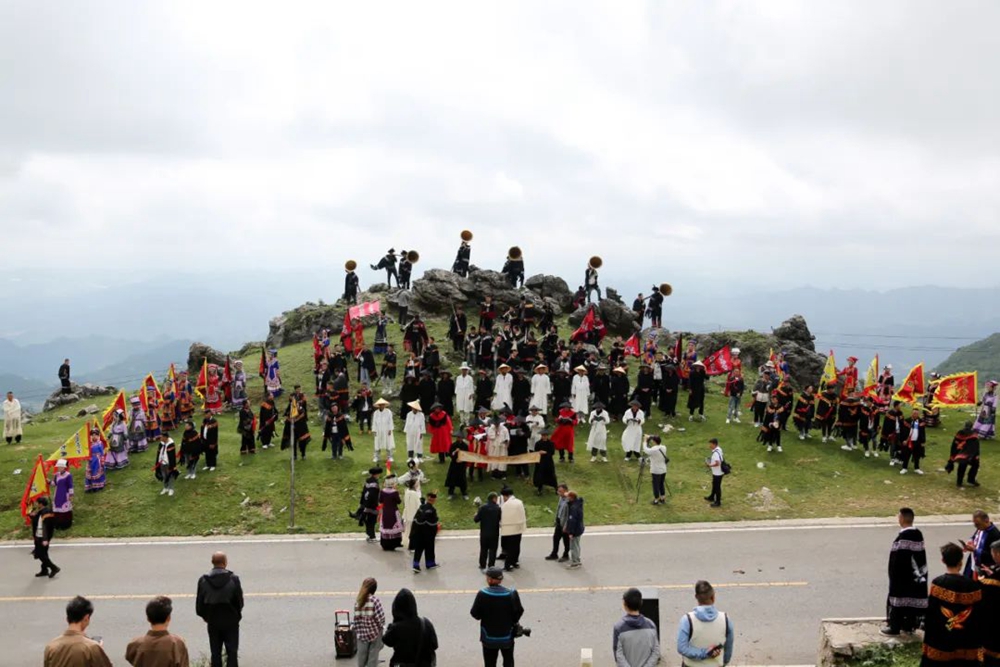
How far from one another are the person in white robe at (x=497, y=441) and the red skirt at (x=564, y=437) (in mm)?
2298

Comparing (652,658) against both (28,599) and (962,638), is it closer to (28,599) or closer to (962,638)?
(962,638)

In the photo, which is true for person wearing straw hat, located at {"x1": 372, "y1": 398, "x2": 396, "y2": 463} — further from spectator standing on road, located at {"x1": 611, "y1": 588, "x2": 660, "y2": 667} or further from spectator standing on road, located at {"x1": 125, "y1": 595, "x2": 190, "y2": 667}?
spectator standing on road, located at {"x1": 611, "y1": 588, "x2": 660, "y2": 667}

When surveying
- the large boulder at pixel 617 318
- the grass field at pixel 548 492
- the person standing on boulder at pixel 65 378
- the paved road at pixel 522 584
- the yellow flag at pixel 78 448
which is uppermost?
the large boulder at pixel 617 318

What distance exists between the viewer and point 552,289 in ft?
154

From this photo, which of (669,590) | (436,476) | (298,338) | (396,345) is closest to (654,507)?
(669,590)

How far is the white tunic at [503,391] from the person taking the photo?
27078 mm

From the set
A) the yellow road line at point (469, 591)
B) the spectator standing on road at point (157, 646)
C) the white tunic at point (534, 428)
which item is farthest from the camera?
the white tunic at point (534, 428)

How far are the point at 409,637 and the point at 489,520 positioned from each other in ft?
20.9

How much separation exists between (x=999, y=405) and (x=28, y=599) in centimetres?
3675

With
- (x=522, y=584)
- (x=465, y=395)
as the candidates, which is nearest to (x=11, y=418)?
(x=465, y=395)

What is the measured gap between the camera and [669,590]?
1518cm

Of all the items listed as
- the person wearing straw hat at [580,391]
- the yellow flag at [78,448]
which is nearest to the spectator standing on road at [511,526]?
the person wearing straw hat at [580,391]

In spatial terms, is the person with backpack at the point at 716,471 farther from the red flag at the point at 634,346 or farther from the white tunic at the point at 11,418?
the white tunic at the point at 11,418

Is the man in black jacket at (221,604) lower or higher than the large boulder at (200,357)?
lower
